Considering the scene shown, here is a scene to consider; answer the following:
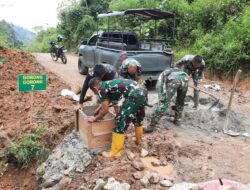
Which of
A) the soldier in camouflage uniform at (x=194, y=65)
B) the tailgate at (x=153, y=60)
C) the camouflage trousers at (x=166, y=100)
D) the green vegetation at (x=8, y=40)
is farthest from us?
the green vegetation at (x=8, y=40)

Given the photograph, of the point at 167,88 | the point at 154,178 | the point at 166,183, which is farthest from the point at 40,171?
the point at 167,88

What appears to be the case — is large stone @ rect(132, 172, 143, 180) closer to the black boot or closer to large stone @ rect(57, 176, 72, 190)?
large stone @ rect(57, 176, 72, 190)

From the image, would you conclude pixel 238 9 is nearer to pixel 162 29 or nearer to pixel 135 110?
pixel 162 29

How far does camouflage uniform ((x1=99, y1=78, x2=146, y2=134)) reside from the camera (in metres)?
4.97

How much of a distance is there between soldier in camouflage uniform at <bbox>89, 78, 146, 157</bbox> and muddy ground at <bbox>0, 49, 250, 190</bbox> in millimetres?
265

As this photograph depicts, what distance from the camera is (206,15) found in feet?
47.1

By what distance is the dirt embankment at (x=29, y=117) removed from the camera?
601cm

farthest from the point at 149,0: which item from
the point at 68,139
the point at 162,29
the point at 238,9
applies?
the point at 68,139

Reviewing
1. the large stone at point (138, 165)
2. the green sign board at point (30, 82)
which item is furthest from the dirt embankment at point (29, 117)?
the large stone at point (138, 165)

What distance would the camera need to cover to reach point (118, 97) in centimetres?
524

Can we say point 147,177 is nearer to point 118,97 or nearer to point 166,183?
point 166,183

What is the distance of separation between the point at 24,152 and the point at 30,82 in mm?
1359

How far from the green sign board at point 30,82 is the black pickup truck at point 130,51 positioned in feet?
7.71

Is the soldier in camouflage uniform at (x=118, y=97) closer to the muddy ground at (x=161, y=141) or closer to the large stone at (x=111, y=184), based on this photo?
the muddy ground at (x=161, y=141)
